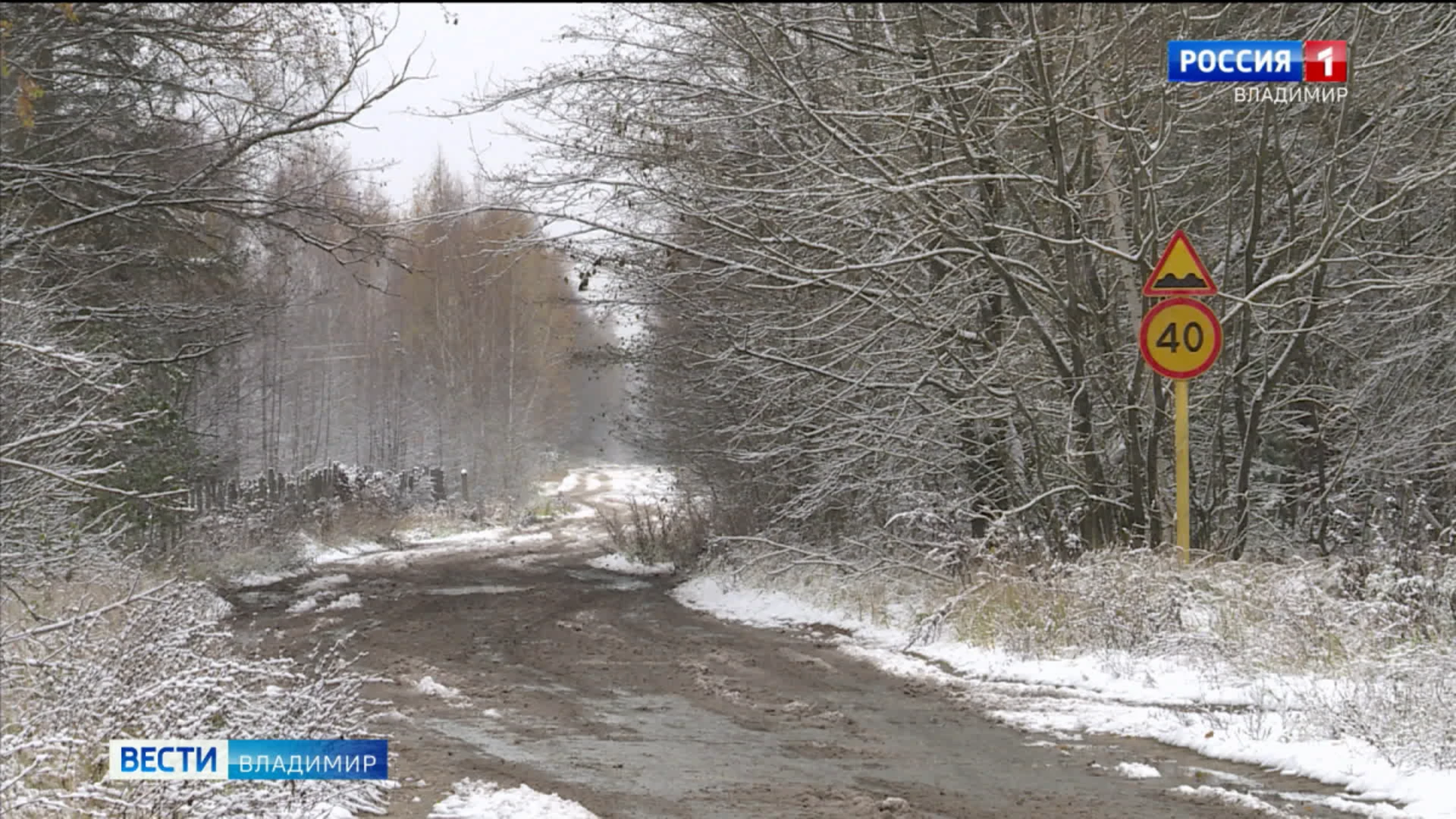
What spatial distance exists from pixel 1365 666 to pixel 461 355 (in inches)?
1905

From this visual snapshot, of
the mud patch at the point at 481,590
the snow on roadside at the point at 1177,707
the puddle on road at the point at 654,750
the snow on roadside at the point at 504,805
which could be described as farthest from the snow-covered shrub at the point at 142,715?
the mud patch at the point at 481,590

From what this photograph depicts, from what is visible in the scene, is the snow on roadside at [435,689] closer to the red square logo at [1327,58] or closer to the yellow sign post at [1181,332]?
the yellow sign post at [1181,332]

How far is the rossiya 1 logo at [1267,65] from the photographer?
1278 centimetres

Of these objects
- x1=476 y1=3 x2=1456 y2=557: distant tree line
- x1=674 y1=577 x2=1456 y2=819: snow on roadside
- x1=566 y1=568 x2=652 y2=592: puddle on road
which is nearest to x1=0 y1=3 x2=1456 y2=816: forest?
x1=476 y1=3 x2=1456 y2=557: distant tree line

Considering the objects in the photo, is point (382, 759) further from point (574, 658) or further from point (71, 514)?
point (71, 514)

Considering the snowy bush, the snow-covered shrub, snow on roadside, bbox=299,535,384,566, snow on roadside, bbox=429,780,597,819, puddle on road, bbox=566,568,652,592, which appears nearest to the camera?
the snow-covered shrub

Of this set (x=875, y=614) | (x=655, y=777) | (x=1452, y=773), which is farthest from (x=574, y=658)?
(x=1452, y=773)

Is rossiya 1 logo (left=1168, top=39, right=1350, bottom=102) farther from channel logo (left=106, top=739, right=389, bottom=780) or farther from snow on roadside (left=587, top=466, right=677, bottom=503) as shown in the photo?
snow on roadside (left=587, top=466, right=677, bottom=503)

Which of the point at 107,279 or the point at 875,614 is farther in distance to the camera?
the point at 107,279

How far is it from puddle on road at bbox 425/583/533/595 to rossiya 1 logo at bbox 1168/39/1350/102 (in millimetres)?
12092

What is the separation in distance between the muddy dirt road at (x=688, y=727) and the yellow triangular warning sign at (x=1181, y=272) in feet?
13.9

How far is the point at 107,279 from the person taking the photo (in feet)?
57.9

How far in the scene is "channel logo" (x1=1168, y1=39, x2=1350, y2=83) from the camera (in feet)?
41.8

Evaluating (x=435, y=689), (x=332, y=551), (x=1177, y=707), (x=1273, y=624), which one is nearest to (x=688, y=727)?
(x=435, y=689)
